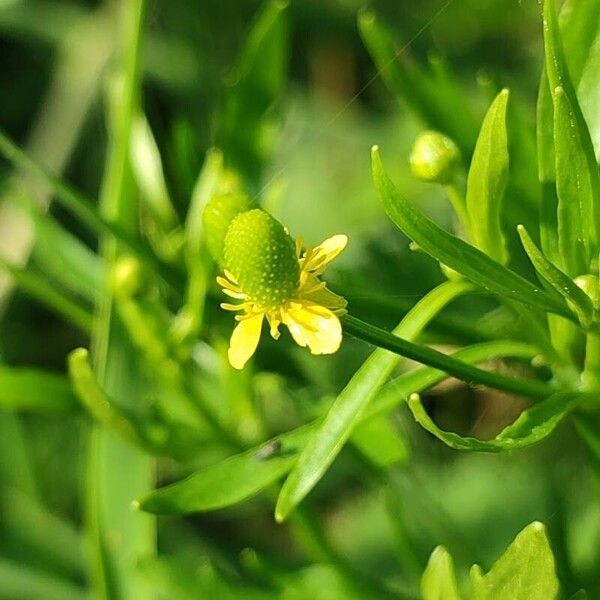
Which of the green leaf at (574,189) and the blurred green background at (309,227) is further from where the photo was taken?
the blurred green background at (309,227)

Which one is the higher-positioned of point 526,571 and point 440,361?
point 440,361

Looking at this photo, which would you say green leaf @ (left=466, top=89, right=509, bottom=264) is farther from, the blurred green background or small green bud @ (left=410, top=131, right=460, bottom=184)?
the blurred green background

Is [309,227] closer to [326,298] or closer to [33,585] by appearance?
[33,585]

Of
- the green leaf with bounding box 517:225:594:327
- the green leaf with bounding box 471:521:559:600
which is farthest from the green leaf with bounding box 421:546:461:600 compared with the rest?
the green leaf with bounding box 517:225:594:327

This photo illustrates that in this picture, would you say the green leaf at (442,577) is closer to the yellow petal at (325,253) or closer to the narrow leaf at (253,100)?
the yellow petal at (325,253)

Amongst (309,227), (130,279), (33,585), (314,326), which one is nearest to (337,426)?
(314,326)

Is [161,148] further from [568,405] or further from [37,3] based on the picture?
[568,405]

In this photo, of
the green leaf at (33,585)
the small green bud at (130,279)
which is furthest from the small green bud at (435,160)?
the green leaf at (33,585)
